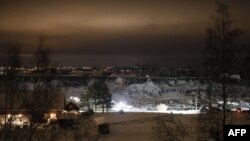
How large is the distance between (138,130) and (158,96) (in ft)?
167

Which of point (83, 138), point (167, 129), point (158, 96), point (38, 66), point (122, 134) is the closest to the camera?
point (167, 129)

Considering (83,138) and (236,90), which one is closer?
(236,90)

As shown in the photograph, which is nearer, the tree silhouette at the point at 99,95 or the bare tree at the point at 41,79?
the bare tree at the point at 41,79

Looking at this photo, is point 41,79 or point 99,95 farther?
point 99,95

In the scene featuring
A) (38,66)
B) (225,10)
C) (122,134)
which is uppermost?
(225,10)

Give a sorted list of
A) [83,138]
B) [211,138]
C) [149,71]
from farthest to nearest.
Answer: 1. [149,71]
2. [83,138]
3. [211,138]

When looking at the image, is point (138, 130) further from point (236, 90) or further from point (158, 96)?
point (158, 96)

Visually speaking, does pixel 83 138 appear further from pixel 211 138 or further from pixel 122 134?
pixel 211 138

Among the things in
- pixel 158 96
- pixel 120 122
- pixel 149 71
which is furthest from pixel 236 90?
pixel 149 71

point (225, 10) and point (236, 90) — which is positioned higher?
point (225, 10)

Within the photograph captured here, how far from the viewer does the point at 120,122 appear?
3662 cm

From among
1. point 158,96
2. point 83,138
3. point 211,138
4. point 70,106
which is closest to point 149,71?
point 158,96

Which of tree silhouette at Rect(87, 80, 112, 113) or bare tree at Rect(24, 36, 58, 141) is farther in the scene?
tree silhouette at Rect(87, 80, 112, 113)

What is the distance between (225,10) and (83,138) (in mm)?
12054
